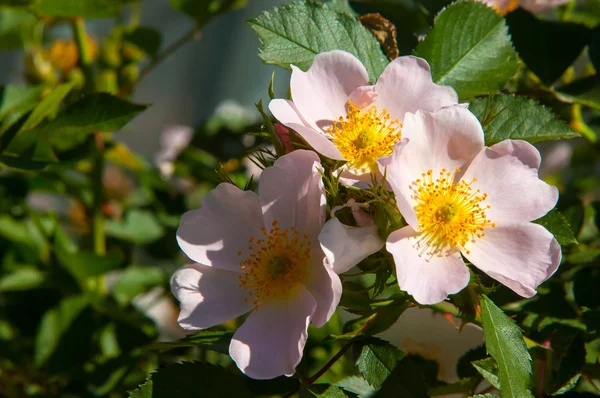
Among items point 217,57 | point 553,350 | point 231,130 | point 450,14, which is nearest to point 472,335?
point 553,350

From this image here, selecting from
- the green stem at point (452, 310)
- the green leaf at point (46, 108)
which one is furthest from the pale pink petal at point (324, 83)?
the green leaf at point (46, 108)

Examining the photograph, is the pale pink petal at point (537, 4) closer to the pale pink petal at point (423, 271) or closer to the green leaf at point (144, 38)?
the pale pink petal at point (423, 271)

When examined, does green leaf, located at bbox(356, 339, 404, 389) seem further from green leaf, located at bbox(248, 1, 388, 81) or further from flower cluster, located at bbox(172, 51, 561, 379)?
green leaf, located at bbox(248, 1, 388, 81)

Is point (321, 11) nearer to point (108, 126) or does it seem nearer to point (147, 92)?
point (108, 126)

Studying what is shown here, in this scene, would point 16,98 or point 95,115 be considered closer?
point 95,115

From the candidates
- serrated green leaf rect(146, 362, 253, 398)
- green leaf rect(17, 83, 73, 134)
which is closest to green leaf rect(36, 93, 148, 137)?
green leaf rect(17, 83, 73, 134)

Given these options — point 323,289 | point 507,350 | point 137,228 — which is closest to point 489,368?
point 507,350

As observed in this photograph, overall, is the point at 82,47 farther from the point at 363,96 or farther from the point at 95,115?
the point at 363,96
